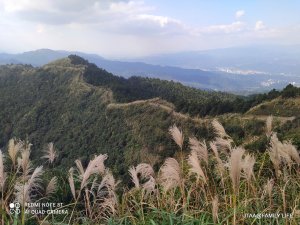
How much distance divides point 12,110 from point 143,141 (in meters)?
35.7

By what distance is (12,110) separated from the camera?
72.6m

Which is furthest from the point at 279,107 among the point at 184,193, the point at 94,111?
the point at 184,193

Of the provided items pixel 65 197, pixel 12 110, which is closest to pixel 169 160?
pixel 65 197

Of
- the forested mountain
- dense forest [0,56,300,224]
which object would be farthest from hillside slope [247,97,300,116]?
the forested mountain

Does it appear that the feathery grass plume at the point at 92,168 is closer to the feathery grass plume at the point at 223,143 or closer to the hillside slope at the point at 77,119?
the feathery grass plume at the point at 223,143

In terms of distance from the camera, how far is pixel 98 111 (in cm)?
6200

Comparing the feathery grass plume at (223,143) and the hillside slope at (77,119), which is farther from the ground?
the feathery grass plume at (223,143)

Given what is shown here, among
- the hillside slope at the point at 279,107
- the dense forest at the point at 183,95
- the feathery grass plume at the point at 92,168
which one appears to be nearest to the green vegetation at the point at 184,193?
the feathery grass plume at the point at 92,168

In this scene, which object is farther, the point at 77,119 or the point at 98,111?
the point at 77,119

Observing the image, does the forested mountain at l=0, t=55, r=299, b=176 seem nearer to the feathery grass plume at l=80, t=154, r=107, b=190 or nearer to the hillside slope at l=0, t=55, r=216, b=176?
the hillside slope at l=0, t=55, r=216, b=176

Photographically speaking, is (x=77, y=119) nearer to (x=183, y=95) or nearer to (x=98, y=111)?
(x=98, y=111)

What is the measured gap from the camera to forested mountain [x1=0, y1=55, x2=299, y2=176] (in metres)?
44.7

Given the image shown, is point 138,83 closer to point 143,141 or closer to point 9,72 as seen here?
point 9,72

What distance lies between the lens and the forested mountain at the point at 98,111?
44719 millimetres
